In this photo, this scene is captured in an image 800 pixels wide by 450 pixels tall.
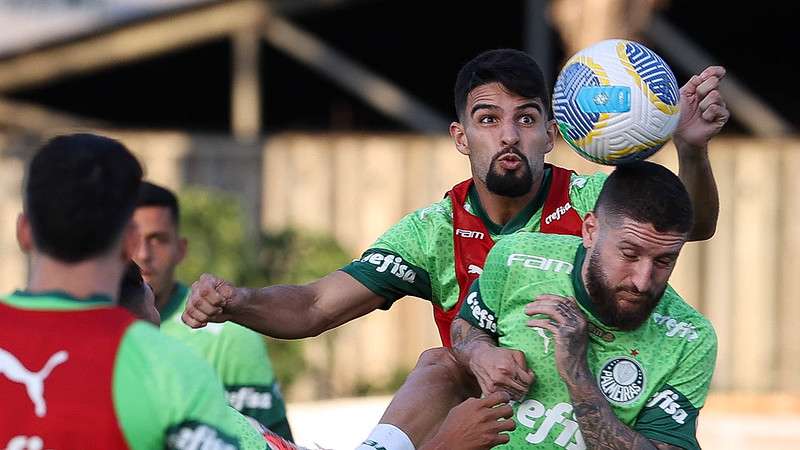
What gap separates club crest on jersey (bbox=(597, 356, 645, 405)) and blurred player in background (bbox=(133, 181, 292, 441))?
1.95 meters

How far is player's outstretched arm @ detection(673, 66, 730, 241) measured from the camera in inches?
214

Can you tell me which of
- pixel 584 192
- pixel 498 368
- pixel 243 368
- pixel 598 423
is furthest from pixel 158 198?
pixel 598 423

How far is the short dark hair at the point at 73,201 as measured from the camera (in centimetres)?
350

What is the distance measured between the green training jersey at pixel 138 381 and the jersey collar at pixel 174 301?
140 inches

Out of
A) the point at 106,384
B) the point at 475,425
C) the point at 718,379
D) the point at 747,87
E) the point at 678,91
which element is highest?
the point at 747,87

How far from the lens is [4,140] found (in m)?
12.6

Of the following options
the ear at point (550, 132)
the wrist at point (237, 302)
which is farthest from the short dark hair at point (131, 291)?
the ear at point (550, 132)

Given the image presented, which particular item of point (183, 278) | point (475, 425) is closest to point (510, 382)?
point (475, 425)

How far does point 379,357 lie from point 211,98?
5997 mm

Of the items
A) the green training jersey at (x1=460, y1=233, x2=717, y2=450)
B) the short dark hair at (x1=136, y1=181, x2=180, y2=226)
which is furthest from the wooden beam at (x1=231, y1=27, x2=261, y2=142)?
the green training jersey at (x1=460, y1=233, x2=717, y2=450)

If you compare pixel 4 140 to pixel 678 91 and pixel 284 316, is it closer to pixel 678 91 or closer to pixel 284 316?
pixel 284 316

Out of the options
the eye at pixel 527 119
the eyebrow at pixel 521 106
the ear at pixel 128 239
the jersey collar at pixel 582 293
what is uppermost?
the eyebrow at pixel 521 106

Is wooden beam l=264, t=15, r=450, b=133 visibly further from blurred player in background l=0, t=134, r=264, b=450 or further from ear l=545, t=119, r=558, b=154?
blurred player in background l=0, t=134, r=264, b=450

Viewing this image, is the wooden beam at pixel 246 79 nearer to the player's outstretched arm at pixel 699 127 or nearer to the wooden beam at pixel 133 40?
the wooden beam at pixel 133 40
